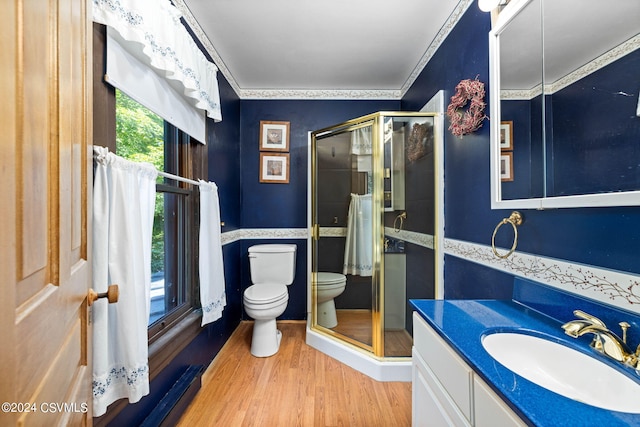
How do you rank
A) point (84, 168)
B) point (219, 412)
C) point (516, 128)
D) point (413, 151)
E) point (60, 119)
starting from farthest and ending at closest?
point (413, 151), point (219, 412), point (516, 128), point (84, 168), point (60, 119)

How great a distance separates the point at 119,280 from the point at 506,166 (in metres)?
1.65

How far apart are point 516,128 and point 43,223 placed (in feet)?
4.97

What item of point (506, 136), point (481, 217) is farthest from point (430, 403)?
point (506, 136)

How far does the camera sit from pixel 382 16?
5.56 feet

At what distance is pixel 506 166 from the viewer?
1189mm

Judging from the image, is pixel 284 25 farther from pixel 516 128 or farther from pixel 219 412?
pixel 219 412

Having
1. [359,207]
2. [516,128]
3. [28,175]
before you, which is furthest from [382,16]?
[28,175]

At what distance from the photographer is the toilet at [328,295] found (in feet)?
7.48

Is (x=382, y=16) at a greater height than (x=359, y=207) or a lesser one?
greater

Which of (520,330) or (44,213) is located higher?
(44,213)

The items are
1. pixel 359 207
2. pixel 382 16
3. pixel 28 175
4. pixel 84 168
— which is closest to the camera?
pixel 28 175

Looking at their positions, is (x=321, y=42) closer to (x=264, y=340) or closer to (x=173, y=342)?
(x=173, y=342)

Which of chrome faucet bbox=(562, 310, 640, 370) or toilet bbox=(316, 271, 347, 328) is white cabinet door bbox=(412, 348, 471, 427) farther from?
toilet bbox=(316, 271, 347, 328)

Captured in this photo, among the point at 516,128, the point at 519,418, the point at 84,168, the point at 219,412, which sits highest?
the point at 516,128
